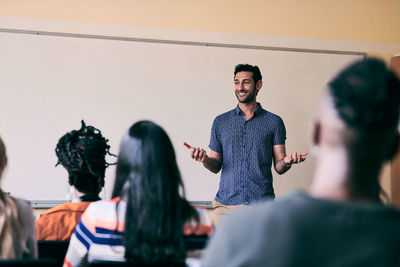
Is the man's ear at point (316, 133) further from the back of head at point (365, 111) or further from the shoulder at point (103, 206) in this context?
the shoulder at point (103, 206)

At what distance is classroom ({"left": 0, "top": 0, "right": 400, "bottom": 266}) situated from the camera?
371cm

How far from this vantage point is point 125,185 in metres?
1.59

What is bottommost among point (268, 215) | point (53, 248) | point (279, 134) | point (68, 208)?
point (53, 248)

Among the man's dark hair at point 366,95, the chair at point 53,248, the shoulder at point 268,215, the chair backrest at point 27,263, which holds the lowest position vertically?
the chair at point 53,248

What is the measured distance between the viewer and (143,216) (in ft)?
4.97

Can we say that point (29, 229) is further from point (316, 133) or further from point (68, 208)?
point (316, 133)

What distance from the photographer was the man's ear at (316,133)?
0.84m

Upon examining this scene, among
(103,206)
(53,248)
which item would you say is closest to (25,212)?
(53,248)

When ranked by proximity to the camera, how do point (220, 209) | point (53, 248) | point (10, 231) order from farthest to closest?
point (220, 209) → point (53, 248) → point (10, 231)

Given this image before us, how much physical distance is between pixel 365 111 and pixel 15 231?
1315mm

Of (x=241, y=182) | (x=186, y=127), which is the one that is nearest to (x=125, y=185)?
(x=241, y=182)

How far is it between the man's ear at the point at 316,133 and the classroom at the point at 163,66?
9.68 ft

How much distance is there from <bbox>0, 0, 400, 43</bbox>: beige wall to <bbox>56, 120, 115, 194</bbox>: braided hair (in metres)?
1.96

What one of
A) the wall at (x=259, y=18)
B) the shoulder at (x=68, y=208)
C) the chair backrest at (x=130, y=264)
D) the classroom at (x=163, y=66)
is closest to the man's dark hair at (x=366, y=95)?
the chair backrest at (x=130, y=264)
